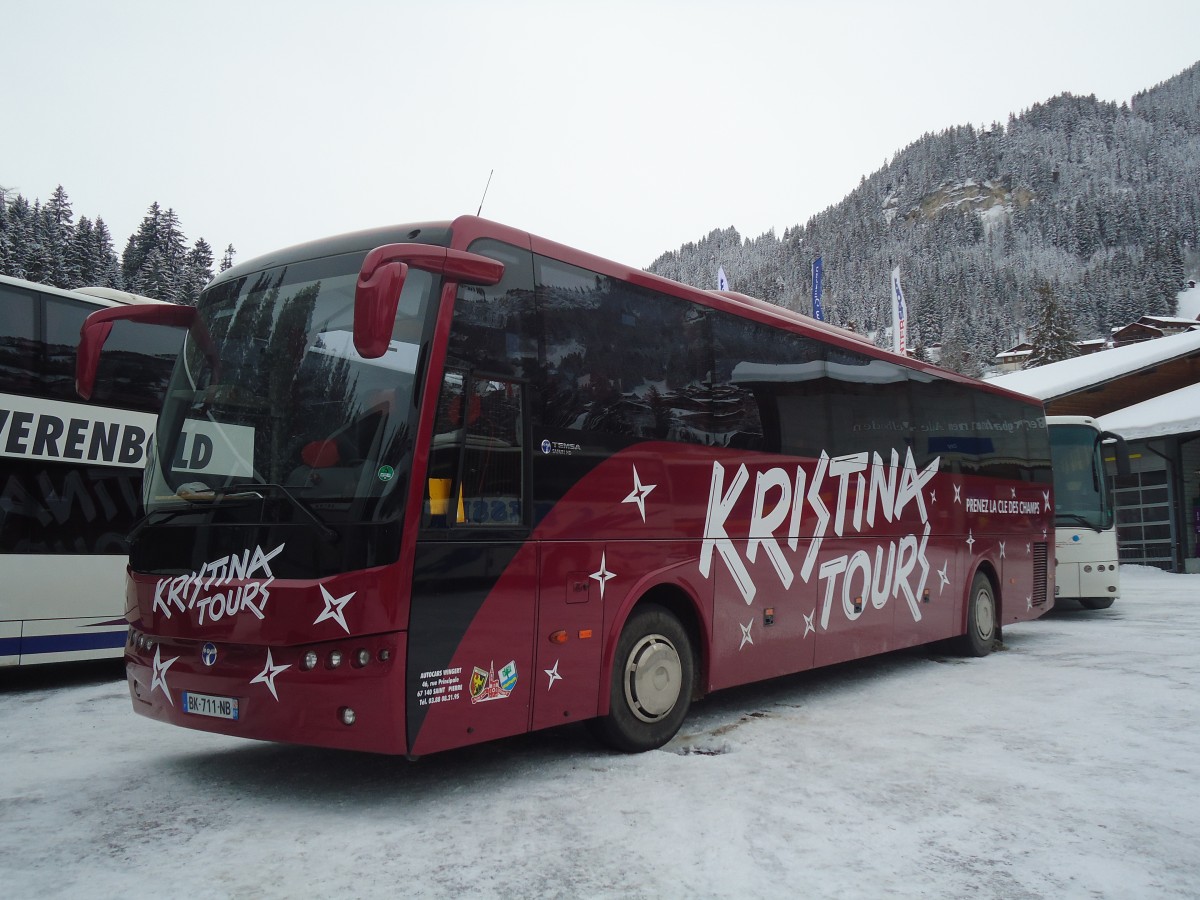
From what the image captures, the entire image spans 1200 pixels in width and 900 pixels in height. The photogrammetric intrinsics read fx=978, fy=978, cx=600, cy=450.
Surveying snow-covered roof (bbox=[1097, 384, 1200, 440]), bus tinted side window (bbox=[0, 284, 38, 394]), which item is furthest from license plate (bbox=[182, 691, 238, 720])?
snow-covered roof (bbox=[1097, 384, 1200, 440])

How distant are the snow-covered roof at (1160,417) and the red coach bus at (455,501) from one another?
2012 cm

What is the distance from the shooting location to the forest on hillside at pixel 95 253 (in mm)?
50275

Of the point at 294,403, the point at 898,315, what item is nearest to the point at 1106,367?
the point at 898,315

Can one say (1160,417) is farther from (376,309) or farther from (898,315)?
(376,309)

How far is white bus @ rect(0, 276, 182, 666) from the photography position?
8.85m

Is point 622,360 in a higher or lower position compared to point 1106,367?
lower

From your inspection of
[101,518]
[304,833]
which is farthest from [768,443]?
[101,518]

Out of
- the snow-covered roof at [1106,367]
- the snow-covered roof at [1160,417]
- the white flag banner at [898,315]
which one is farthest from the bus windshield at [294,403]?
the white flag banner at [898,315]

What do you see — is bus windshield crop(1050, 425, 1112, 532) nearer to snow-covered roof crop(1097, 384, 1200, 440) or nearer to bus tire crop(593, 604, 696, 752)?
snow-covered roof crop(1097, 384, 1200, 440)

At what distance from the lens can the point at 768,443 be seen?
788 cm

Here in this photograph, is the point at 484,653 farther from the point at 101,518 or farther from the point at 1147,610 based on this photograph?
the point at 1147,610

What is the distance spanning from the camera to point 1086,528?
16359mm

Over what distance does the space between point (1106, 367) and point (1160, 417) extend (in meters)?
4.84

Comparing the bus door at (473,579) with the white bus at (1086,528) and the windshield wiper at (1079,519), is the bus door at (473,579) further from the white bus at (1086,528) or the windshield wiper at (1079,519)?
the windshield wiper at (1079,519)
